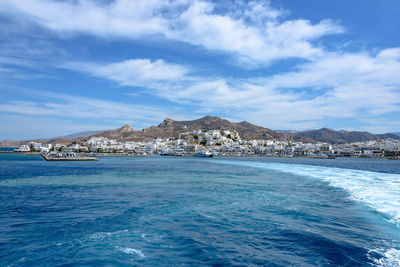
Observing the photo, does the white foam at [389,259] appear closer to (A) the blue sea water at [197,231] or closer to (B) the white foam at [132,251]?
(A) the blue sea water at [197,231]

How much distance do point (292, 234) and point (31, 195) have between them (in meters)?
11.5

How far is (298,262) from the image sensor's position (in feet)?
16.0

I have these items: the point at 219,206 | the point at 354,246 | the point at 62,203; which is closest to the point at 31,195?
the point at 62,203

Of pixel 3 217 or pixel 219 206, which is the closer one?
pixel 3 217

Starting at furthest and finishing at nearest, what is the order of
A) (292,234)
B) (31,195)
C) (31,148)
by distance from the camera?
(31,148), (31,195), (292,234)

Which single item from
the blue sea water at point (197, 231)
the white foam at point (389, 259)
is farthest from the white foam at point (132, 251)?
the white foam at point (389, 259)

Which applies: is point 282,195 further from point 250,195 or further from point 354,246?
point 354,246

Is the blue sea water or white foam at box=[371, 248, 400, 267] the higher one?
white foam at box=[371, 248, 400, 267]

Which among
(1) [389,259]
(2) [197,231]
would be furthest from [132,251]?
(1) [389,259]

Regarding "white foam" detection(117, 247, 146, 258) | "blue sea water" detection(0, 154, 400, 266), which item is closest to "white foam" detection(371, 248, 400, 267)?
"blue sea water" detection(0, 154, 400, 266)

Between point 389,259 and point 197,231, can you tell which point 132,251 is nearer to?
point 197,231

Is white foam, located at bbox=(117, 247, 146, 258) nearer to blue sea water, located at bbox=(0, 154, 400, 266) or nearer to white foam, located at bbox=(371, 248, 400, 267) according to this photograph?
blue sea water, located at bbox=(0, 154, 400, 266)

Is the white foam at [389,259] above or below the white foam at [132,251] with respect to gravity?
above

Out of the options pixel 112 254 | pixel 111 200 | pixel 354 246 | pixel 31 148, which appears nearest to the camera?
pixel 112 254
